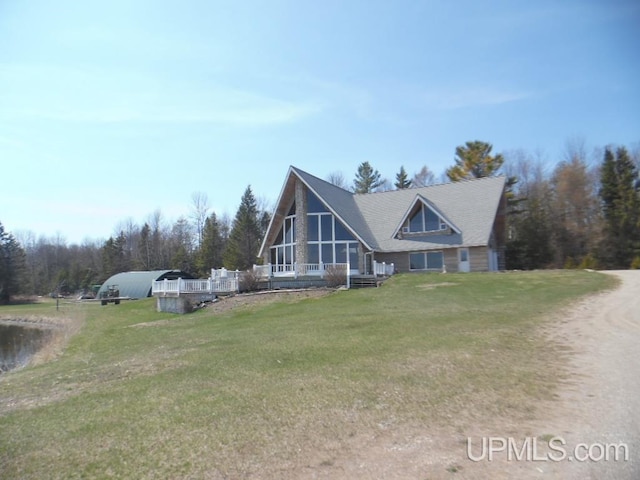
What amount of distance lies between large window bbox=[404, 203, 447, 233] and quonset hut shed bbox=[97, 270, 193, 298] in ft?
81.7

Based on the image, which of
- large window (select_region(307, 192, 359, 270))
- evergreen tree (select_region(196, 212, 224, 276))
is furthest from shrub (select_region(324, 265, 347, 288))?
evergreen tree (select_region(196, 212, 224, 276))

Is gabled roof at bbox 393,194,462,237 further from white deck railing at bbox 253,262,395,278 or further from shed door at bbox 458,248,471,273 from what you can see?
white deck railing at bbox 253,262,395,278

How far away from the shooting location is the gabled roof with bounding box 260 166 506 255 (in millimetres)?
28078

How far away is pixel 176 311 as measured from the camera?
942 inches

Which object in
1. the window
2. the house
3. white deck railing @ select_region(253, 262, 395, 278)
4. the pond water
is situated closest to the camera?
the pond water

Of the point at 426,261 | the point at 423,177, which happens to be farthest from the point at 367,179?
the point at 426,261

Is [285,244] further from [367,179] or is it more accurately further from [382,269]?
[367,179]

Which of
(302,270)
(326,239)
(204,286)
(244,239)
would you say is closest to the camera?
(204,286)

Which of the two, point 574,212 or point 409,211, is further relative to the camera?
point 574,212

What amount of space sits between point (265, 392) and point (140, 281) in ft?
139

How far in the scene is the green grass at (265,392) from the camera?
460 centimetres

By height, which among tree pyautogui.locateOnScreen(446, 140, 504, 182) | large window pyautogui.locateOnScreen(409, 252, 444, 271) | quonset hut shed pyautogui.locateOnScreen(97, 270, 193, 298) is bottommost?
quonset hut shed pyautogui.locateOnScreen(97, 270, 193, 298)

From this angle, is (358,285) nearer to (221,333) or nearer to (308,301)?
(308,301)

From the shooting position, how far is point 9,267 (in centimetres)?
6181
